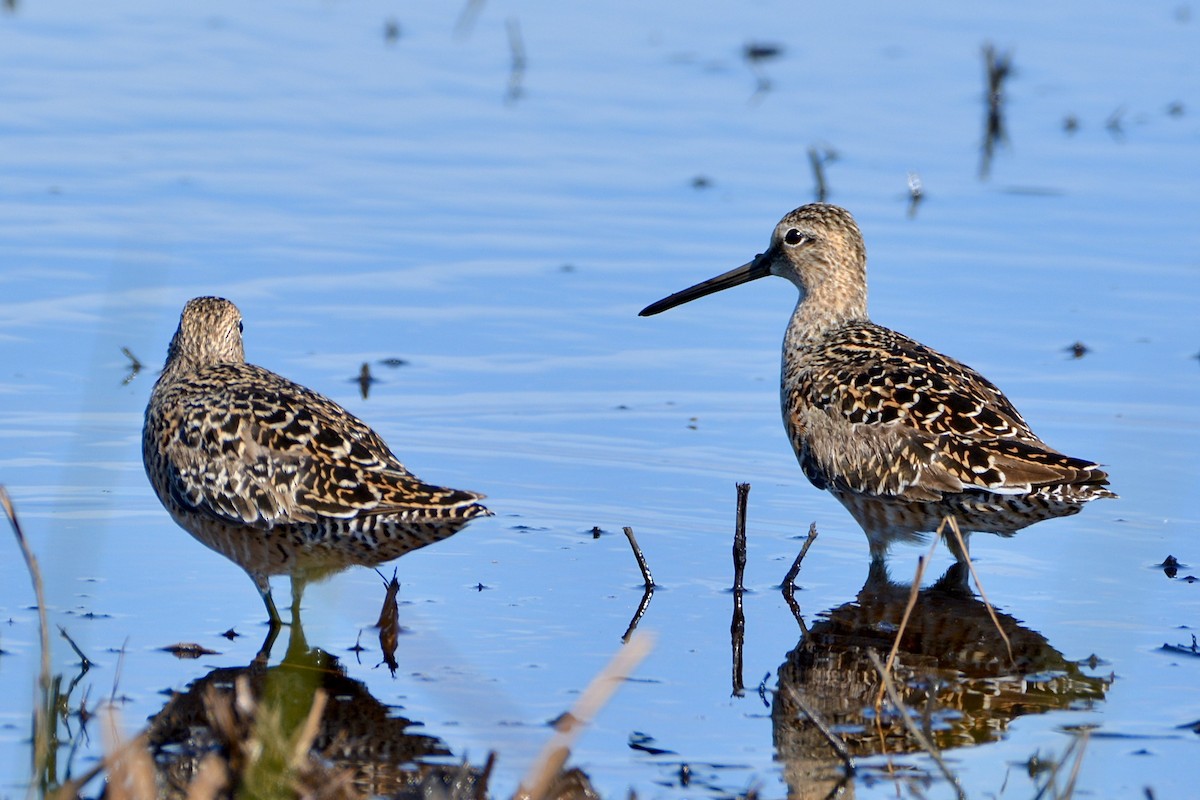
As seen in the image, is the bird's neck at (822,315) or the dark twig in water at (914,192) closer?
the bird's neck at (822,315)

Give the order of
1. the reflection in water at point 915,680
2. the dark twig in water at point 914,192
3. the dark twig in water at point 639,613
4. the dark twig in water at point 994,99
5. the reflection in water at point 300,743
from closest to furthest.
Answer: the reflection in water at point 300,743, the reflection in water at point 915,680, the dark twig in water at point 639,613, the dark twig in water at point 914,192, the dark twig in water at point 994,99

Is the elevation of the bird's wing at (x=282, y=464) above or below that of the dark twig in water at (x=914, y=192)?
below

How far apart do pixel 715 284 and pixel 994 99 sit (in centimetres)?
454

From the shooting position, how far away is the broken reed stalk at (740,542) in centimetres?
643

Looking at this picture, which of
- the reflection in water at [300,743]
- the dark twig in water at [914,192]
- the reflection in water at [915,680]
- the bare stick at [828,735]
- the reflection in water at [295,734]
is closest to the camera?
the reflection in water at [300,743]

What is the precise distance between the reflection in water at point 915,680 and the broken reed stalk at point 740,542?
0.97 ft

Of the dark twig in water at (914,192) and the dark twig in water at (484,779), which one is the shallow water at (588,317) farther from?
the dark twig in water at (484,779)

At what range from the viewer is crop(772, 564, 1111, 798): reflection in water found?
17.9ft

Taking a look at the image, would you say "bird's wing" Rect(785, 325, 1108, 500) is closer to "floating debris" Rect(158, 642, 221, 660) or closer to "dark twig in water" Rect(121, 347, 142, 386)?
"floating debris" Rect(158, 642, 221, 660)

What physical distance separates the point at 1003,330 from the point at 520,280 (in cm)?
238

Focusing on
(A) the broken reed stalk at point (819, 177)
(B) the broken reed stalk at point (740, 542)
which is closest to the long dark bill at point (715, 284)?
(A) the broken reed stalk at point (819, 177)

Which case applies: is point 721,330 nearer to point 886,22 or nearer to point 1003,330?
point 1003,330

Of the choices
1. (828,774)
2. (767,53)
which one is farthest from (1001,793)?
(767,53)

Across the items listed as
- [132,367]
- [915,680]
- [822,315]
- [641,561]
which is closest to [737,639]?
[641,561]
